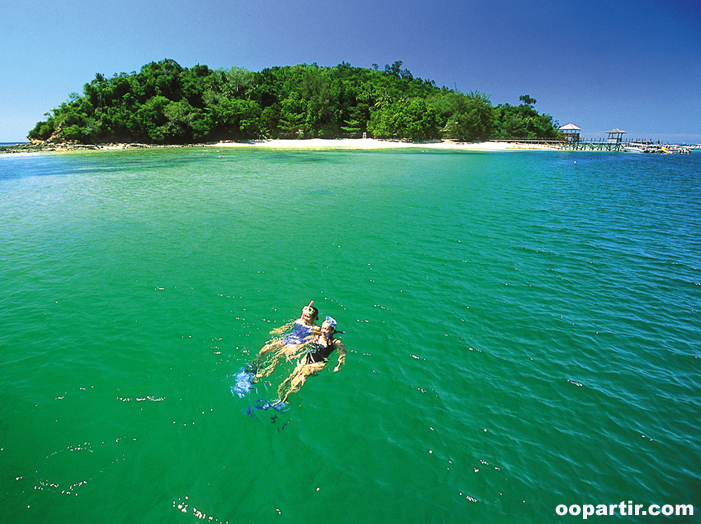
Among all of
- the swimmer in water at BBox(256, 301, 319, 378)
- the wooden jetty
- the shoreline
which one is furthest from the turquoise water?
the wooden jetty

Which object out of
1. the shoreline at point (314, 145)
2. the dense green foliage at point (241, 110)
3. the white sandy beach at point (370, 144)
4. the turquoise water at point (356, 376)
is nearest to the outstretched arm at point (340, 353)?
the turquoise water at point (356, 376)

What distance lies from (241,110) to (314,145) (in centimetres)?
2470

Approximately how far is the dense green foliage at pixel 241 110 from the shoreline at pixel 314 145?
9.23 ft

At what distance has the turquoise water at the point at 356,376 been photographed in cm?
664

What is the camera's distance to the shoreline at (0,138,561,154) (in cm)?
9869

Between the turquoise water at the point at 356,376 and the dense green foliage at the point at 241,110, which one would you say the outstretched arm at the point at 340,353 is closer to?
the turquoise water at the point at 356,376

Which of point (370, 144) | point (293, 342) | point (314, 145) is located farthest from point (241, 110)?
point (293, 342)

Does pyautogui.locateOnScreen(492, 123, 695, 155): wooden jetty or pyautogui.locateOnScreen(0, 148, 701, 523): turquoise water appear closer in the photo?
pyautogui.locateOnScreen(0, 148, 701, 523): turquoise water

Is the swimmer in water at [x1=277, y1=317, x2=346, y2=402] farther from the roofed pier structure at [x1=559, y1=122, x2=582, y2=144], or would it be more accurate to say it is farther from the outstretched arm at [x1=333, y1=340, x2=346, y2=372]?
the roofed pier structure at [x1=559, y1=122, x2=582, y2=144]

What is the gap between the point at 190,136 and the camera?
358ft

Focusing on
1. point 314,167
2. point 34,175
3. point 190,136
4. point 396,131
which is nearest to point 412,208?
point 314,167

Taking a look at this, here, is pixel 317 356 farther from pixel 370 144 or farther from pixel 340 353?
pixel 370 144

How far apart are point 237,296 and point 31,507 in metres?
8.12

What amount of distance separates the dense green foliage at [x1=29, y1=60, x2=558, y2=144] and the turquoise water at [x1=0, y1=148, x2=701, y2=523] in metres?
96.1
